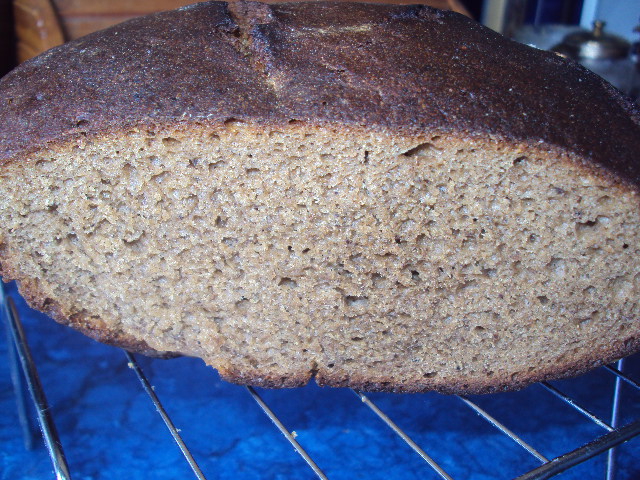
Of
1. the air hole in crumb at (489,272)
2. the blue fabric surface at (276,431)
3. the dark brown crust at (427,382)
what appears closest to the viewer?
the air hole in crumb at (489,272)

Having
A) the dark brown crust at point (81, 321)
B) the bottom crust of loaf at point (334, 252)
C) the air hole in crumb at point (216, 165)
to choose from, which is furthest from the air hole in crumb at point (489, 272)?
the dark brown crust at point (81, 321)

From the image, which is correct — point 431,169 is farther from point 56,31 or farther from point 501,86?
point 56,31

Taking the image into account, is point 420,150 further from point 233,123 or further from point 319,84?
point 233,123

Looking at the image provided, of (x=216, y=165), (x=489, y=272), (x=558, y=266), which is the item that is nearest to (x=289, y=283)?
(x=216, y=165)

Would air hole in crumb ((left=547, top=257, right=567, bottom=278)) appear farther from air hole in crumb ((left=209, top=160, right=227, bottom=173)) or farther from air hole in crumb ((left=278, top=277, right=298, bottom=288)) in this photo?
air hole in crumb ((left=209, top=160, right=227, bottom=173))

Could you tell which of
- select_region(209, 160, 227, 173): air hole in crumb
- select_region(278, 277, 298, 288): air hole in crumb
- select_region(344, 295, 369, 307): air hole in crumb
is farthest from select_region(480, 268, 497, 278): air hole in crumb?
select_region(209, 160, 227, 173): air hole in crumb

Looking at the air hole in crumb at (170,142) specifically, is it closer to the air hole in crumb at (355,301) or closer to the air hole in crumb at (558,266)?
the air hole in crumb at (355,301)

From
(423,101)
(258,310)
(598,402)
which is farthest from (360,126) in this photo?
(598,402)
